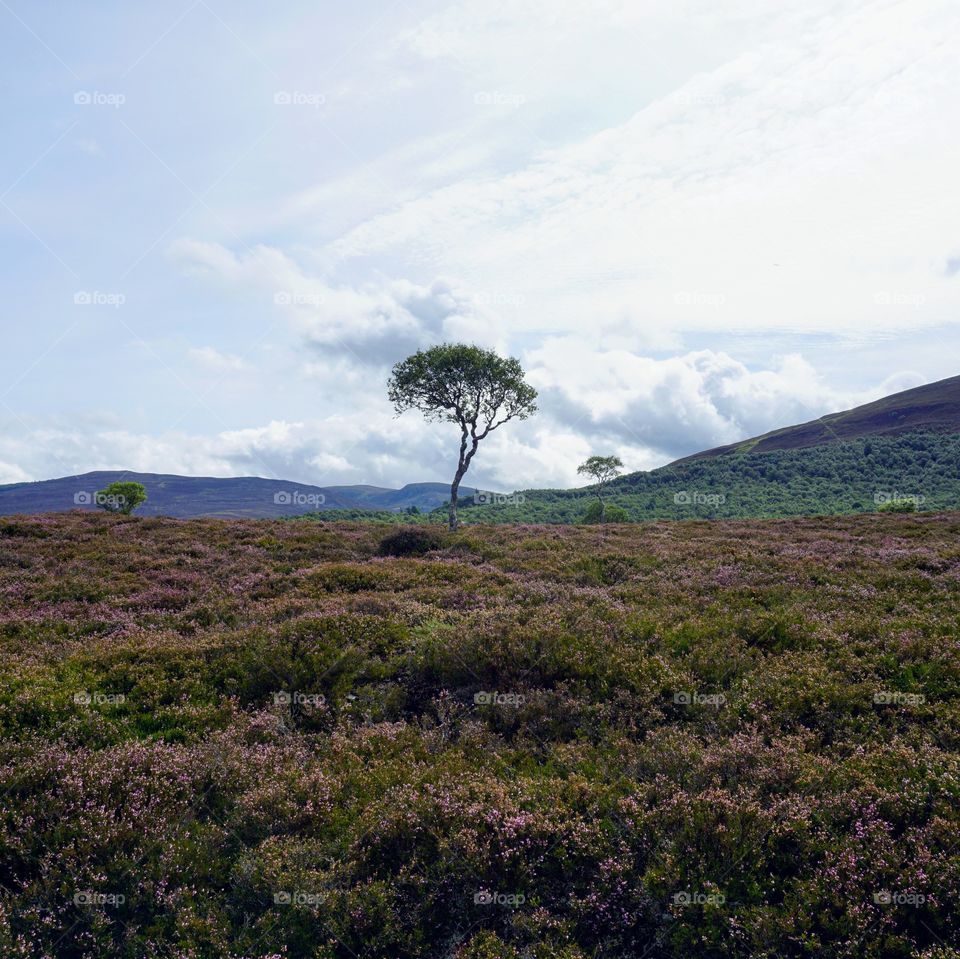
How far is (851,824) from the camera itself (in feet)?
18.9

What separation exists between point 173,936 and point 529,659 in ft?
20.4

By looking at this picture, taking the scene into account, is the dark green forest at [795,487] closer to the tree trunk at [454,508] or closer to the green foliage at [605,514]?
the green foliage at [605,514]

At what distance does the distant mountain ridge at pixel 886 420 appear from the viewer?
115 metres

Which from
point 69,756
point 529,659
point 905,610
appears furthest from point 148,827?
point 905,610

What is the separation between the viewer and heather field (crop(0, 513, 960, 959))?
498 cm

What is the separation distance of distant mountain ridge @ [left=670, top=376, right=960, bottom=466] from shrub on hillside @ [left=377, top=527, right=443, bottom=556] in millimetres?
117304

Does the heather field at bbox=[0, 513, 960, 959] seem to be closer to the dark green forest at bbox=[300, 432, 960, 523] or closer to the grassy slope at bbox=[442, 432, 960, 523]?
the dark green forest at bbox=[300, 432, 960, 523]

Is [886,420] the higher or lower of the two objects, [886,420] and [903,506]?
the higher

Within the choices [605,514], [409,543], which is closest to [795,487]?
[605,514]

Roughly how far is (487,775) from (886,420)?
154091 mm

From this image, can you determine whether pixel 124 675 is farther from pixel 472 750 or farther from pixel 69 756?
pixel 472 750

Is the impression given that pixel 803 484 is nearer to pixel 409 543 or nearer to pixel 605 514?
pixel 605 514

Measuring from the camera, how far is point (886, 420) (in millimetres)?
129000

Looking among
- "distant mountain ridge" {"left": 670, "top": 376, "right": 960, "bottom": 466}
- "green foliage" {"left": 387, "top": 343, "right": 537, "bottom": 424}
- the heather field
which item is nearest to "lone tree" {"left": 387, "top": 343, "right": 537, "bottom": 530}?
"green foliage" {"left": 387, "top": 343, "right": 537, "bottom": 424}
